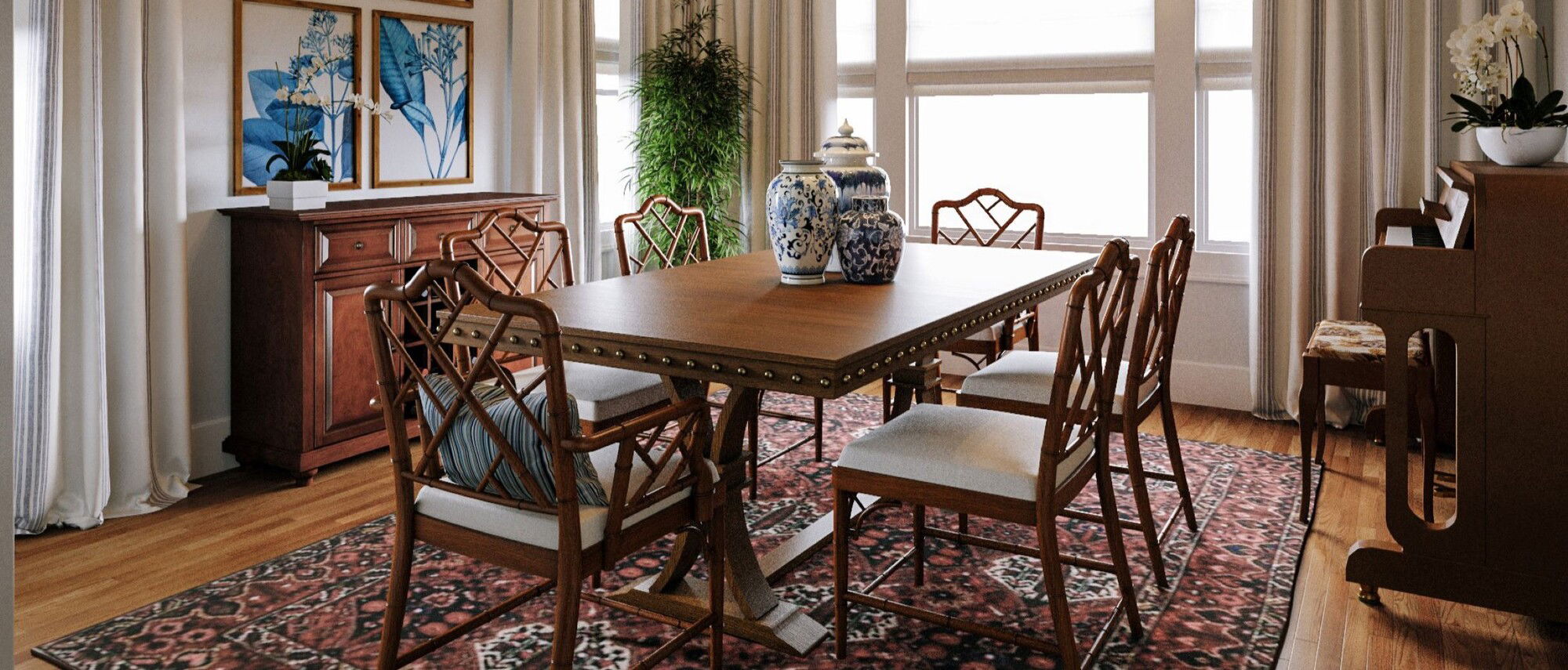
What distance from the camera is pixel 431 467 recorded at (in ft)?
7.49

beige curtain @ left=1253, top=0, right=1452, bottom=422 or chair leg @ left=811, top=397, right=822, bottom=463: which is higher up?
beige curtain @ left=1253, top=0, right=1452, bottom=422

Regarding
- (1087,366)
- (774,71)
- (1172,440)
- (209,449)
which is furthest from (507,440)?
(774,71)

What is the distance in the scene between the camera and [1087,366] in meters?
2.52

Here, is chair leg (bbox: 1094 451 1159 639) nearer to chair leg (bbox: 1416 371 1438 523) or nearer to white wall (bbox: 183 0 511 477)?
chair leg (bbox: 1416 371 1438 523)

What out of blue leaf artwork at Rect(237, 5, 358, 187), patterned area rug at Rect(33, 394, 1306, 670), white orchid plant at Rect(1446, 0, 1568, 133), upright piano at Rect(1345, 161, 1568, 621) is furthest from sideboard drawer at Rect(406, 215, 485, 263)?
white orchid plant at Rect(1446, 0, 1568, 133)

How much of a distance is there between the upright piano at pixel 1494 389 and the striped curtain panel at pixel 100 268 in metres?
3.58

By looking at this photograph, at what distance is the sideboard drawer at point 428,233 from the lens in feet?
14.2

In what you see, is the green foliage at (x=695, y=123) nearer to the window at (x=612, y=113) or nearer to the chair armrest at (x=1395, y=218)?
the window at (x=612, y=113)

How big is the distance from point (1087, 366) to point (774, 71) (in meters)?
3.87

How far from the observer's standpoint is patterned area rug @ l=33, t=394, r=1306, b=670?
268 cm

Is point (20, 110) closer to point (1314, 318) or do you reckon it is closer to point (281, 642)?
point (281, 642)

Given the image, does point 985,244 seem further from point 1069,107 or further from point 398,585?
point 398,585

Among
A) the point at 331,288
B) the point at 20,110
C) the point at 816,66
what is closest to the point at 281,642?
the point at 331,288

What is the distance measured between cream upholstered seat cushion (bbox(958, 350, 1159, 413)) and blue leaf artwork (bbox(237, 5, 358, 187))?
8.48ft
